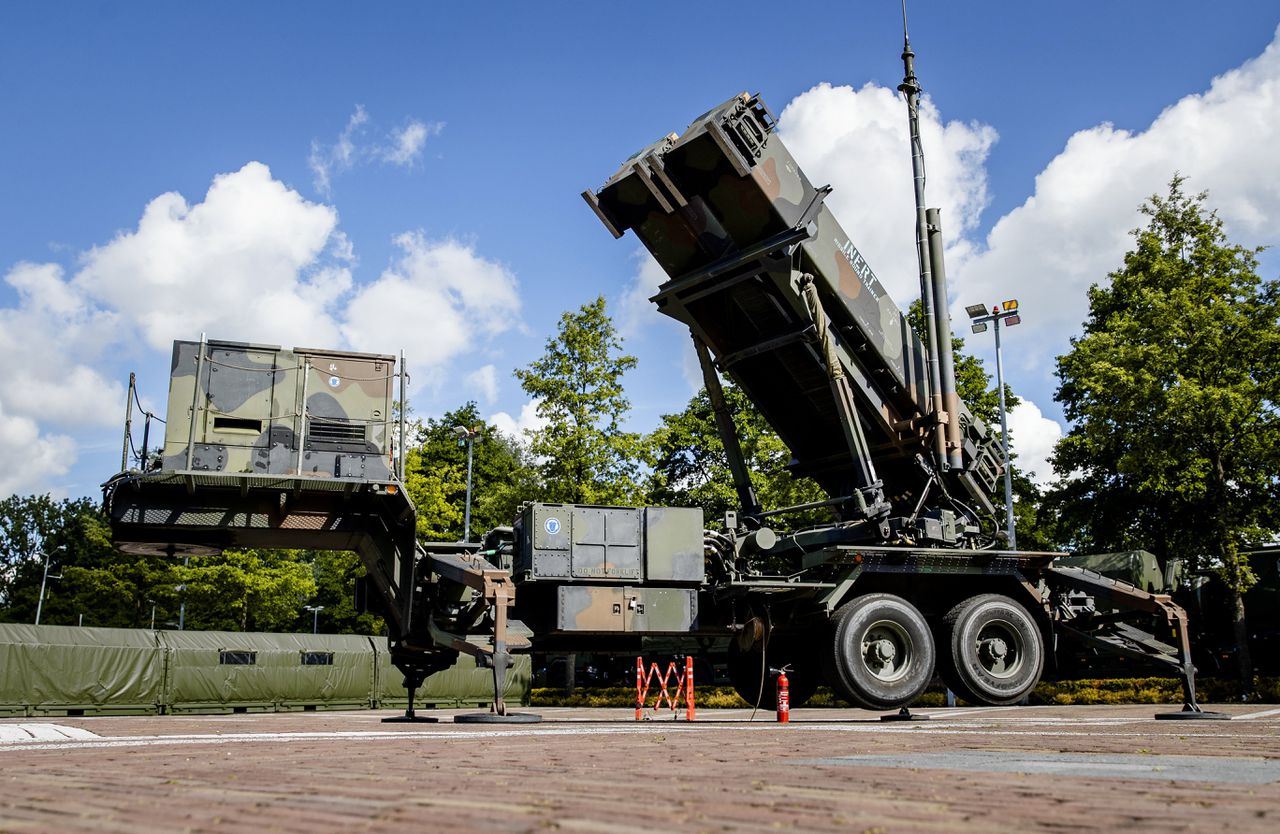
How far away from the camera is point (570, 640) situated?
34.4 feet

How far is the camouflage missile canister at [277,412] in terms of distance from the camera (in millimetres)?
10156

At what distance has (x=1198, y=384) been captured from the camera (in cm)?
1936

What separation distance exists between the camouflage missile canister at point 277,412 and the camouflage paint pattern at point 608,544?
5.76 feet

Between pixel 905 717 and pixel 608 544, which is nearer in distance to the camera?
pixel 608 544

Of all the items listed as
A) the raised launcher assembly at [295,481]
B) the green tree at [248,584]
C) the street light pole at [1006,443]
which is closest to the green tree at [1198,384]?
the street light pole at [1006,443]

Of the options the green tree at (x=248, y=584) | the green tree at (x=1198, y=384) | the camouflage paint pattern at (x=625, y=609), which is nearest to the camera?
the camouflage paint pattern at (x=625, y=609)

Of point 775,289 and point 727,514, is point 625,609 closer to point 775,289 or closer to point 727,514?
point 727,514

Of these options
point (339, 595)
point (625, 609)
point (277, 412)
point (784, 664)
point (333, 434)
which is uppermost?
point (277, 412)

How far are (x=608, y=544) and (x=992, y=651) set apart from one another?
437 centimetres

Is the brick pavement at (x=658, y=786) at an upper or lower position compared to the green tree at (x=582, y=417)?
lower

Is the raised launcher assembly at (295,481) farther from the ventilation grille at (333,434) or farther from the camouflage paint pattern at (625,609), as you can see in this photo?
the camouflage paint pattern at (625,609)

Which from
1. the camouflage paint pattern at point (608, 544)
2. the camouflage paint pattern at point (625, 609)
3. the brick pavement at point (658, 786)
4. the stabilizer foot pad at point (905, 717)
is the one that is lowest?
the stabilizer foot pad at point (905, 717)

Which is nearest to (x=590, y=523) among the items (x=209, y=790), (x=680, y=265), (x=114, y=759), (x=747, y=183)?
(x=680, y=265)

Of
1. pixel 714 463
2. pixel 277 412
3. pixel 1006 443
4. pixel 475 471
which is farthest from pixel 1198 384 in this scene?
pixel 475 471
